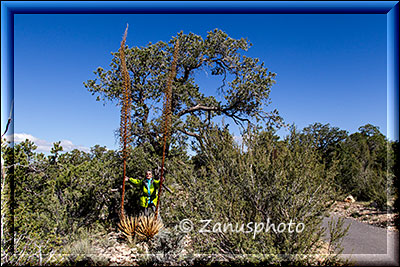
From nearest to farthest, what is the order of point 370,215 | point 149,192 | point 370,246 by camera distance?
point 370,246 < point 149,192 < point 370,215

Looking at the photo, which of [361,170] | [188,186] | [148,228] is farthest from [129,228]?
[361,170]

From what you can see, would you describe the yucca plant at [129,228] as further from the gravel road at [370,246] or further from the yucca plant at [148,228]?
the gravel road at [370,246]

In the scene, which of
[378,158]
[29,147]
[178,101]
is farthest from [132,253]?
[378,158]

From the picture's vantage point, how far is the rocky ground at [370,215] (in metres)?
6.13

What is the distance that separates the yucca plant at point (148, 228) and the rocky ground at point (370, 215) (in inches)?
140

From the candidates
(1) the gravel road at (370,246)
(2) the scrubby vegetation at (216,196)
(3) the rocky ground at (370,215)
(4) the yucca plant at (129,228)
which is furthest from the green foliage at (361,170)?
(4) the yucca plant at (129,228)

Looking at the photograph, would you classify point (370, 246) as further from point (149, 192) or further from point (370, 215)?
point (149, 192)

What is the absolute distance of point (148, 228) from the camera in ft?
15.8

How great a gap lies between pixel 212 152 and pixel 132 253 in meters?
1.92

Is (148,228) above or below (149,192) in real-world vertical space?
below

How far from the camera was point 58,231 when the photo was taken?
188 inches

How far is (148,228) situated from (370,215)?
550 cm

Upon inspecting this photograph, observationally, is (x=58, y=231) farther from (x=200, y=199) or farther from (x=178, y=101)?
(x=178, y=101)
